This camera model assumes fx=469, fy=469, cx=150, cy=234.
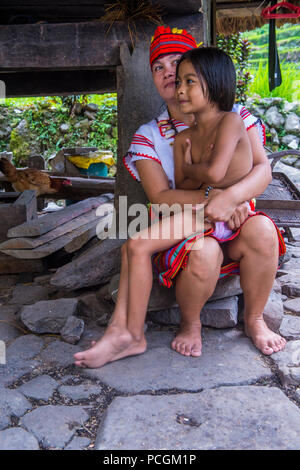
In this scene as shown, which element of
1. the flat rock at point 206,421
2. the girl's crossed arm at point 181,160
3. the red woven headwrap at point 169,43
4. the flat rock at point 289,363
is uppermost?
the red woven headwrap at point 169,43

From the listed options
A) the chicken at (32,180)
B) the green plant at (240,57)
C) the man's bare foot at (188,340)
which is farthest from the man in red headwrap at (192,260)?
the green plant at (240,57)

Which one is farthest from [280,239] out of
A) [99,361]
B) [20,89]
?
[20,89]

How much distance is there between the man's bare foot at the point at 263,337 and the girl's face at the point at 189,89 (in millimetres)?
1182

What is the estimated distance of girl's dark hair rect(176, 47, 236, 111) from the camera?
90.4 inches

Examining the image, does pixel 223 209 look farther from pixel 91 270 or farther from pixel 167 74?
pixel 91 270

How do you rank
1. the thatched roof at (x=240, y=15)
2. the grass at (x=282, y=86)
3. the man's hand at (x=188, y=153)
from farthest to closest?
the grass at (x=282, y=86) → the thatched roof at (x=240, y=15) → the man's hand at (x=188, y=153)

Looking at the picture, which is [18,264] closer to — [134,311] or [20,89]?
[134,311]

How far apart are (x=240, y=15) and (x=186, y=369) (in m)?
6.18


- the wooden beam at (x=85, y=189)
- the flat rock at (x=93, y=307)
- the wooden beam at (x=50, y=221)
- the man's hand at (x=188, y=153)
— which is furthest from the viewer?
the wooden beam at (x=85, y=189)

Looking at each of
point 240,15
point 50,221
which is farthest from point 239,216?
point 240,15

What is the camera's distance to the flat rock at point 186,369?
2.14 meters

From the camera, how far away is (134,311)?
2.37 meters

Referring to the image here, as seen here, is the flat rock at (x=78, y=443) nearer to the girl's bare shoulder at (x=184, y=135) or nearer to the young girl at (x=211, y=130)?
the young girl at (x=211, y=130)

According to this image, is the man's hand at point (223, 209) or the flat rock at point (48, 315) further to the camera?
the flat rock at point (48, 315)
